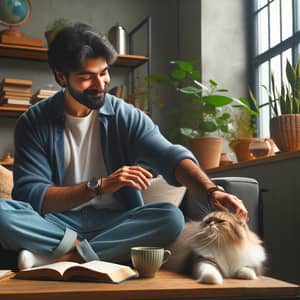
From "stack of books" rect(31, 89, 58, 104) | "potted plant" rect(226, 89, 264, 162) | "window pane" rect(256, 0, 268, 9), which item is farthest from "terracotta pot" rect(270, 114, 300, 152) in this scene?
"stack of books" rect(31, 89, 58, 104)

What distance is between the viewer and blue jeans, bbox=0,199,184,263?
179 cm

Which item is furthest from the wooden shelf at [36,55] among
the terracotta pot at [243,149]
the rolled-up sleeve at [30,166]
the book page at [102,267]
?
the book page at [102,267]

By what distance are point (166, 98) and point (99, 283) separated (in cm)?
339

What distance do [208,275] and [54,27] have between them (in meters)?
3.21

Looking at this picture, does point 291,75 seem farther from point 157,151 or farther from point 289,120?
point 157,151

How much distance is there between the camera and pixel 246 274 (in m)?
1.64

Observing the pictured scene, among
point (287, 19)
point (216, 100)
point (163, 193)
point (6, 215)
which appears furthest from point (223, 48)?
point (6, 215)

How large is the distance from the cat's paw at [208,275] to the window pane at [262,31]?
2.78m

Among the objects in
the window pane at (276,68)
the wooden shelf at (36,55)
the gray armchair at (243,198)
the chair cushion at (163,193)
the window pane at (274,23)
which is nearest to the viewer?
the gray armchair at (243,198)

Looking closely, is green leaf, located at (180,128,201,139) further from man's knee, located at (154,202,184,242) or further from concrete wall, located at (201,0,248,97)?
man's knee, located at (154,202,184,242)

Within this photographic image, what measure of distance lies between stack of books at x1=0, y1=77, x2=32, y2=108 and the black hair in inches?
83.9

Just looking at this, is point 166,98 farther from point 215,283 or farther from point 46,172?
point 215,283

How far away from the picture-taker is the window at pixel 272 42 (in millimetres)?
3697

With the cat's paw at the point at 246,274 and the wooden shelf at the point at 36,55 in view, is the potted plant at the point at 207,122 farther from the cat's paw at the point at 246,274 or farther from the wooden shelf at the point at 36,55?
the cat's paw at the point at 246,274
